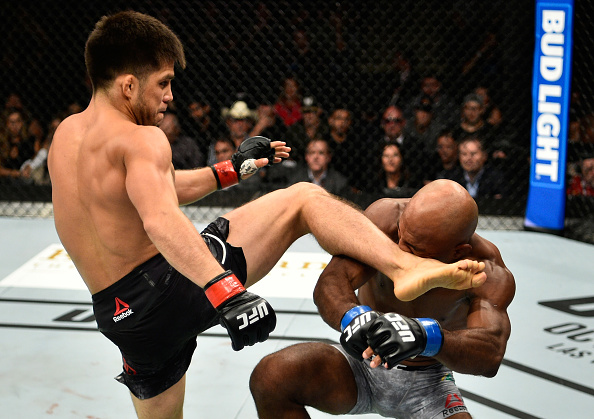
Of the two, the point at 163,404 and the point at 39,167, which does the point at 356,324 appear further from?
the point at 39,167

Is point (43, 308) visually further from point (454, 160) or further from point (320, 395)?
point (454, 160)

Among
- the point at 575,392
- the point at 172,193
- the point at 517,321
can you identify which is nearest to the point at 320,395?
the point at 172,193

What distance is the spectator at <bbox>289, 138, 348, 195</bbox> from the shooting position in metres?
4.88

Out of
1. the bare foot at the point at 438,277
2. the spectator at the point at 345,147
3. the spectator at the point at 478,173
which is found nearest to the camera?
the bare foot at the point at 438,277

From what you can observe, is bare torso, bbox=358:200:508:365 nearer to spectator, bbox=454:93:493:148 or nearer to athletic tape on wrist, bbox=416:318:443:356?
athletic tape on wrist, bbox=416:318:443:356

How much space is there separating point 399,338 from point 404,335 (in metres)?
0.01

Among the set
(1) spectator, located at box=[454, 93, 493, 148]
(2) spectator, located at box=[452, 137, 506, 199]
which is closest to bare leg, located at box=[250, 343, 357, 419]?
(2) spectator, located at box=[452, 137, 506, 199]

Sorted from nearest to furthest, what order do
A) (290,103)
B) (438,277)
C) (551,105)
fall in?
(438,277) → (551,105) → (290,103)

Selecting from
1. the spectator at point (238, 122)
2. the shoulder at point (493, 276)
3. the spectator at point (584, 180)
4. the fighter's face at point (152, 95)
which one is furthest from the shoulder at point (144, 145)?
the spectator at point (584, 180)

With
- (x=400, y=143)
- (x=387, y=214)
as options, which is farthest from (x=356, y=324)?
(x=400, y=143)

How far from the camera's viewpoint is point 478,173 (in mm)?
4801

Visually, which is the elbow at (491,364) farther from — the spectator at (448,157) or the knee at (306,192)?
the spectator at (448,157)

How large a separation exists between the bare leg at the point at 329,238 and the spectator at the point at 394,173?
2.86m

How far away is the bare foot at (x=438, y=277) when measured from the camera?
61.1 inches
